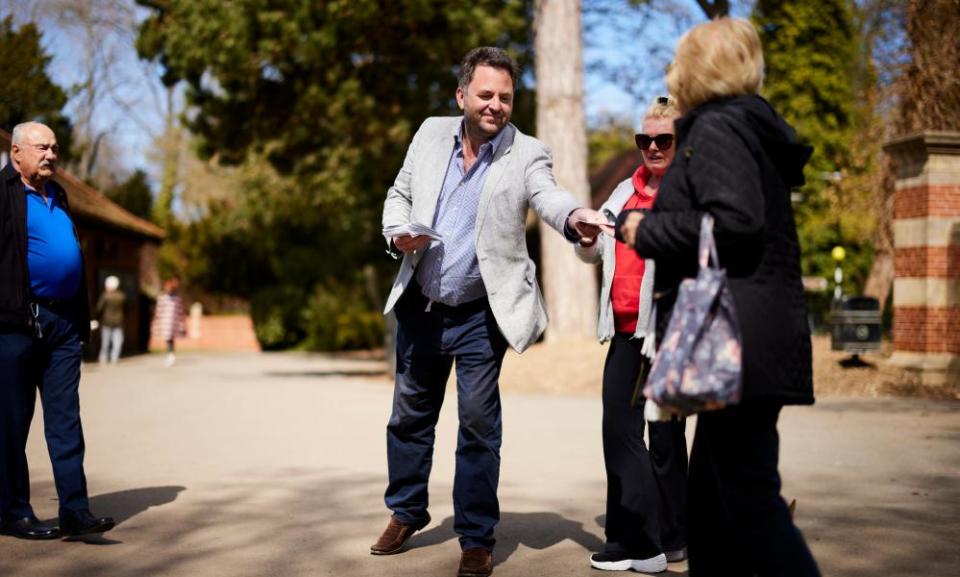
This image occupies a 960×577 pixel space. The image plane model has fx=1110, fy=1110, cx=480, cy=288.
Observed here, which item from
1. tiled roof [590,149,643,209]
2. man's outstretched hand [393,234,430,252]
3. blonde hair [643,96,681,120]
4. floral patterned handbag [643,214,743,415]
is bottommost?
floral patterned handbag [643,214,743,415]

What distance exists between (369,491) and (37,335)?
88.4 inches

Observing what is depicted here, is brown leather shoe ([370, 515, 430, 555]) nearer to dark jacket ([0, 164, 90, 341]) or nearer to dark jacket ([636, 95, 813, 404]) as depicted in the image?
dark jacket ([0, 164, 90, 341])

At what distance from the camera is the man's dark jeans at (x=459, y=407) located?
479 centimetres

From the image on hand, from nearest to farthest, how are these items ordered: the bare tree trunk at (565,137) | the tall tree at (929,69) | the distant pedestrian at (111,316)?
the tall tree at (929,69) → the bare tree trunk at (565,137) → the distant pedestrian at (111,316)

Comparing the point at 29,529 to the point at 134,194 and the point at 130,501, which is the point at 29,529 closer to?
the point at 130,501

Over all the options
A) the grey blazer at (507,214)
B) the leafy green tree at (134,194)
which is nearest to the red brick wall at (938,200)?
the grey blazer at (507,214)

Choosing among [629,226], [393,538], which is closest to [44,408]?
[393,538]

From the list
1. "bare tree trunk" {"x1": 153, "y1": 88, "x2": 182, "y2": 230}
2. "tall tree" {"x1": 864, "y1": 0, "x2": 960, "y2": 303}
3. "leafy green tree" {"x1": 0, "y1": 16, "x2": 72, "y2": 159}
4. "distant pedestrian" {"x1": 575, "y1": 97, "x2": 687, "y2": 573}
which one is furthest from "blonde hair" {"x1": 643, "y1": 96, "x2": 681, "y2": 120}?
"bare tree trunk" {"x1": 153, "y1": 88, "x2": 182, "y2": 230}

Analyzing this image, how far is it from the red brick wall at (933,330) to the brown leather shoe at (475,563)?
1083cm

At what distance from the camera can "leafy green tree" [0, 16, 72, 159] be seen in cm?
724

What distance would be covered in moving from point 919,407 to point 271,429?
22.4 feet

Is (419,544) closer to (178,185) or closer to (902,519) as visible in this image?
(902,519)

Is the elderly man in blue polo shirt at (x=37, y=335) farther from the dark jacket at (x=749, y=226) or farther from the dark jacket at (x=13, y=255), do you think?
the dark jacket at (x=749, y=226)

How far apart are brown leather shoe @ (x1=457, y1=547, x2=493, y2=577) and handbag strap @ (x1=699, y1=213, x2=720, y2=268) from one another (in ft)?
6.23
